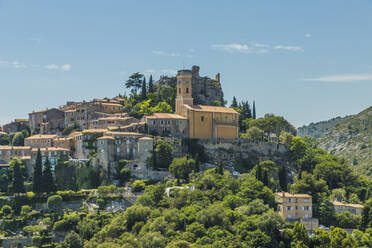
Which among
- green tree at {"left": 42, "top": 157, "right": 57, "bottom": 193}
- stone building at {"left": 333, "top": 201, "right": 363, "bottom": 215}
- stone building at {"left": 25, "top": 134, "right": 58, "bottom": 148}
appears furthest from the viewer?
stone building at {"left": 25, "top": 134, "right": 58, "bottom": 148}

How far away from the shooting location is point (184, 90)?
331 feet

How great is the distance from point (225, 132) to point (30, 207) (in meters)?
35.6

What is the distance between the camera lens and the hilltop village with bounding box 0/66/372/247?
247ft

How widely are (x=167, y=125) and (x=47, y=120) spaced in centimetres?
2540

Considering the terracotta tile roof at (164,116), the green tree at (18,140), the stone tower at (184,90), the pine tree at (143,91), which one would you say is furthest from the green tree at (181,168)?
the green tree at (18,140)

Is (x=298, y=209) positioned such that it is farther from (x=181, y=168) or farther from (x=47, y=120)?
(x=47, y=120)

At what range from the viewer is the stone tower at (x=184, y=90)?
99.1 meters

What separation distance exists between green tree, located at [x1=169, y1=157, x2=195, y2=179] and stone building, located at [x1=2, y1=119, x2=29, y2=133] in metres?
37.7

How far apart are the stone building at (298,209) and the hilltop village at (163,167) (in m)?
0.13

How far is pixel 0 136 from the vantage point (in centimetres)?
10488

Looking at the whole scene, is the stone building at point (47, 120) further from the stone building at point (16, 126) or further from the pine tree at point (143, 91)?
the pine tree at point (143, 91)

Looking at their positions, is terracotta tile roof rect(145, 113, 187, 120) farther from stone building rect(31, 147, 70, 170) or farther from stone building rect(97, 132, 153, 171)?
stone building rect(31, 147, 70, 170)

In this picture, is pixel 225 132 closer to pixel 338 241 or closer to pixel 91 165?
pixel 91 165

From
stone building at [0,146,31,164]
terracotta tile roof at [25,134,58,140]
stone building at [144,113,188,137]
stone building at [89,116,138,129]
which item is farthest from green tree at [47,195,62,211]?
stone building at [89,116,138,129]
